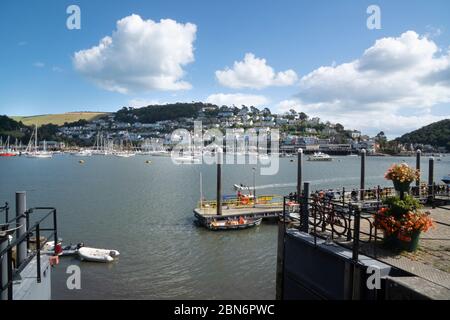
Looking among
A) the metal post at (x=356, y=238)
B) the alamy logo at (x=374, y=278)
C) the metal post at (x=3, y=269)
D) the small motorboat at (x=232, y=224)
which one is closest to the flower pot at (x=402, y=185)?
the metal post at (x=356, y=238)

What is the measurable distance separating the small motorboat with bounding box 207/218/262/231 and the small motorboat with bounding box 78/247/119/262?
321 inches

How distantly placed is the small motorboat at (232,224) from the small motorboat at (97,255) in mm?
8147

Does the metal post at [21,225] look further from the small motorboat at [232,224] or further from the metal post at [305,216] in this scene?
the small motorboat at [232,224]

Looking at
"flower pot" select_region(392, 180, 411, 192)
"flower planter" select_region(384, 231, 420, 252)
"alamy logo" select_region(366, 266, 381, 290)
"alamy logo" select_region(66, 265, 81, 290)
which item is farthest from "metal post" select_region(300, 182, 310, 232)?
"alamy logo" select_region(66, 265, 81, 290)

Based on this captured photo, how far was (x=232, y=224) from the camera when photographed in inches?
1101

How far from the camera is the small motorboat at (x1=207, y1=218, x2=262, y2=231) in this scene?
90.6 ft

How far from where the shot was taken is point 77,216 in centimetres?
3456

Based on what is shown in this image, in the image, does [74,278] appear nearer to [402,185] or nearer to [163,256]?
[163,256]

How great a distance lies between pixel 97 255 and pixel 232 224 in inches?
416

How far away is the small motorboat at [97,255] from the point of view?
20922 mm

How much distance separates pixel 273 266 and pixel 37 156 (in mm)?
194455

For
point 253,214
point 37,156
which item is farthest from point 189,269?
point 37,156
